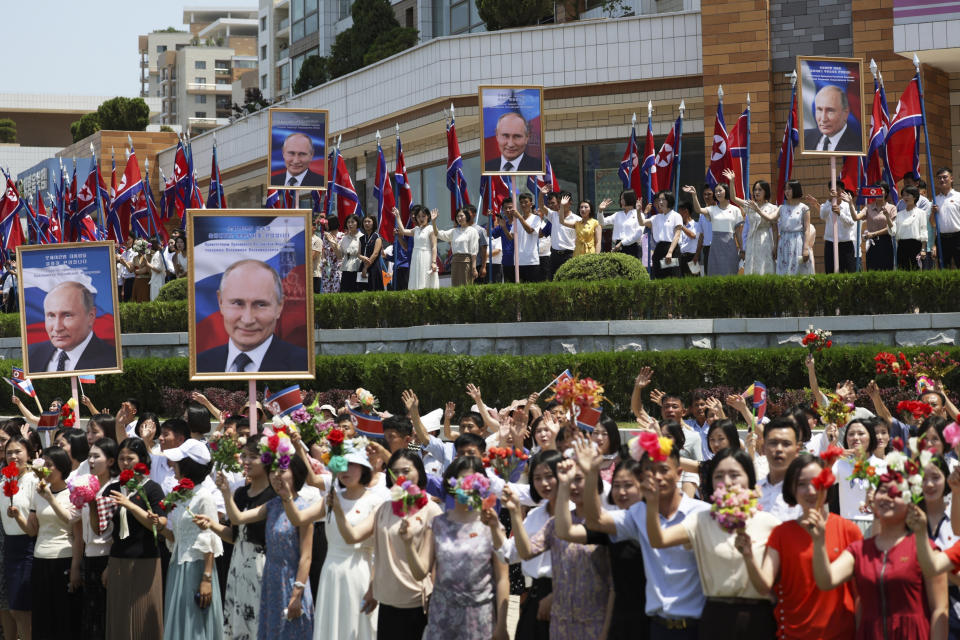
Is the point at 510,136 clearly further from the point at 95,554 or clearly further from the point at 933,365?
the point at 95,554

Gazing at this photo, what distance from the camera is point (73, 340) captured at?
12.9 meters

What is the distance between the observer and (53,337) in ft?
42.3

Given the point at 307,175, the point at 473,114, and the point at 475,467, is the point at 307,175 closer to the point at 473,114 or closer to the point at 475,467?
the point at 473,114

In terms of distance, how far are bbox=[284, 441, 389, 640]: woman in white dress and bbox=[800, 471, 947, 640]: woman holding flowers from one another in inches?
111

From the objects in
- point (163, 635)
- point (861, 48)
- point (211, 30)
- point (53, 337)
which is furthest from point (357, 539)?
point (211, 30)

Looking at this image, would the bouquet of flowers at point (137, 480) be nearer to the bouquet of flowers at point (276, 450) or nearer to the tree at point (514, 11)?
the bouquet of flowers at point (276, 450)

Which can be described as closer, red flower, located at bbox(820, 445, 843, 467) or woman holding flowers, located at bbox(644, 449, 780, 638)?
red flower, located at bbox(820, 445, 843, 467)

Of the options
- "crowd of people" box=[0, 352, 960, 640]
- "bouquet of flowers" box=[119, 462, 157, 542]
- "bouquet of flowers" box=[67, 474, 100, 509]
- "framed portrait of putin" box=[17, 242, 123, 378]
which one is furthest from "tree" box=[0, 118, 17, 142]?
"bouquet of flowers" box=[119, 462, 157, 542]

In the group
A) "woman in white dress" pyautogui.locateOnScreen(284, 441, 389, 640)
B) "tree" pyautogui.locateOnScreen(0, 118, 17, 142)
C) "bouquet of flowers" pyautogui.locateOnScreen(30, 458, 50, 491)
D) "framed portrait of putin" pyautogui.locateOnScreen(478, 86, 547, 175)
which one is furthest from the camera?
"tree" pyautogui.locateOnScreen(0, 118, 17, 142)

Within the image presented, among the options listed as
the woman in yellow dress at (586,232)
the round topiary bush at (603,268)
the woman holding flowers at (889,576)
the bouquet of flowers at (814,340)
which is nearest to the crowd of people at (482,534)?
the woman holding flowers at (889,576)

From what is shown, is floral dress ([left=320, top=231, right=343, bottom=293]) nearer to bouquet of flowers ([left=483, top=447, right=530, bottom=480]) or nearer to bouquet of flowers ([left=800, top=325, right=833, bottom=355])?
bouquet of flowers ([left=800, top=325, right=833, bottom=355])

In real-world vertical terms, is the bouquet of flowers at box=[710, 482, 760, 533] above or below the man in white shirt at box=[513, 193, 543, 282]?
below

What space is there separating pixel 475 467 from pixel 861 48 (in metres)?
16.7

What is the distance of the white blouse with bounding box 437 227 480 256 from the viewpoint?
61.9ft
